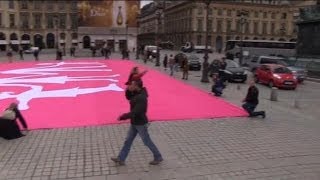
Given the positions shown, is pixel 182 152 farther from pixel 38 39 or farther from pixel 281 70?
pixel 38 39

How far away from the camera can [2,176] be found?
7535 millimetres

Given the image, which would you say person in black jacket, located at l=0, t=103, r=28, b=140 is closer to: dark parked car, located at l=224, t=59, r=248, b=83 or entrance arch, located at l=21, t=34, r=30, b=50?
dark parked car, located at l=224, t=59, r=248, b=83

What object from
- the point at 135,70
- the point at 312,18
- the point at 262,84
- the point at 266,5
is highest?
Answer: the point at 266,5

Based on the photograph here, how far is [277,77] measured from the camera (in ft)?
80.0

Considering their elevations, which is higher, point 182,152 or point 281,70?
point 281,70

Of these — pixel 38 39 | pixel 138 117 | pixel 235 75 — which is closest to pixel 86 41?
pixel 38 39

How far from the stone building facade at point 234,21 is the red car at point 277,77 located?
272ft

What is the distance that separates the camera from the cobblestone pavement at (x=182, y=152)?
7781 millimetres

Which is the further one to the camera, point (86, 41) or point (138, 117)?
point (86, 41)

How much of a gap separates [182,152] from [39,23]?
Answer: 340 ft

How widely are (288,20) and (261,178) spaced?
117 meters

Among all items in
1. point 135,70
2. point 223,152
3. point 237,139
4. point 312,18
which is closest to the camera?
point 223,152

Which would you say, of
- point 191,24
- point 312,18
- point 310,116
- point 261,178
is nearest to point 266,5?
point 191,24

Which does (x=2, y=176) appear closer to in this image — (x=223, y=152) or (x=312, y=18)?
(x=223, y=152)
